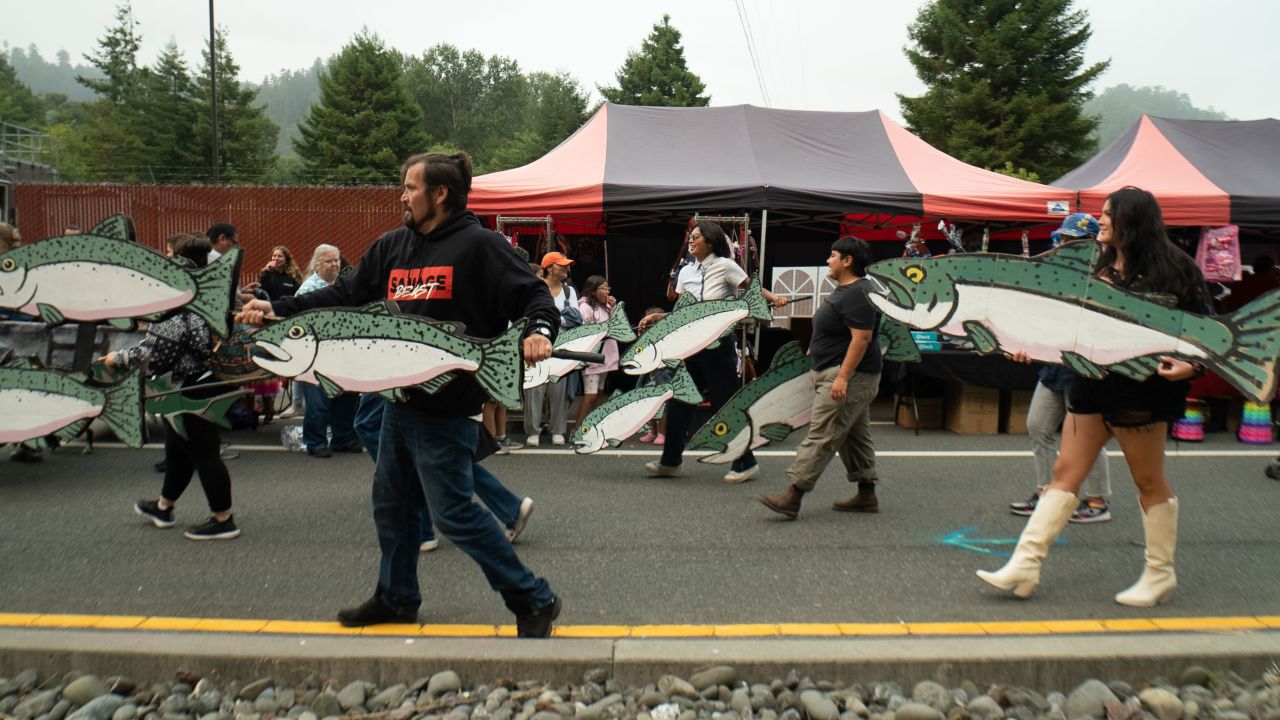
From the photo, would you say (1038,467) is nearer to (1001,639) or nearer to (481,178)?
(1001,639)

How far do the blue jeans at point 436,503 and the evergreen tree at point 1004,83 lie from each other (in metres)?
33.3

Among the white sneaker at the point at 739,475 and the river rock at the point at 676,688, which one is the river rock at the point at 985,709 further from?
the white sneaker at the point at 739,475

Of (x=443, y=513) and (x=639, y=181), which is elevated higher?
(x=639, y=181)

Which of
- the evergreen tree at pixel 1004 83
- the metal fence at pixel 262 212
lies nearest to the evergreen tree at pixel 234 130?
the metal fence at pixel 262 212

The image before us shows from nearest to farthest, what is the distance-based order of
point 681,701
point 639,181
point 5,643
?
point 681,701
point 5,643
point 639,181

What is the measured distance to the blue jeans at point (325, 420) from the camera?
7.62 metres

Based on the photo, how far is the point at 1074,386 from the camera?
3.96 meters

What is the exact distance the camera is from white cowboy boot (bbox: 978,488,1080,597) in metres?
3.86

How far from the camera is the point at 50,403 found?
4.13 metres

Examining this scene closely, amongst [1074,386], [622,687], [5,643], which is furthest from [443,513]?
[1074,386]

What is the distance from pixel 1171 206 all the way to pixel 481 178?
7.80 m

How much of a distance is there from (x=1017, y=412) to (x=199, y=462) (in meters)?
7.51

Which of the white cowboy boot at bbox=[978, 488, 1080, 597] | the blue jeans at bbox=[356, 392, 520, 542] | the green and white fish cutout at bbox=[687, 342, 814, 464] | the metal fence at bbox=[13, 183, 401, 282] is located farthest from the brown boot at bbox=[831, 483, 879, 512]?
the metal fence at bbox=[13, 183, 401, 282]

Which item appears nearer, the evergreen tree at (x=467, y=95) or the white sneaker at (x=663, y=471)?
the white sneaker at (x=663, y=471)
